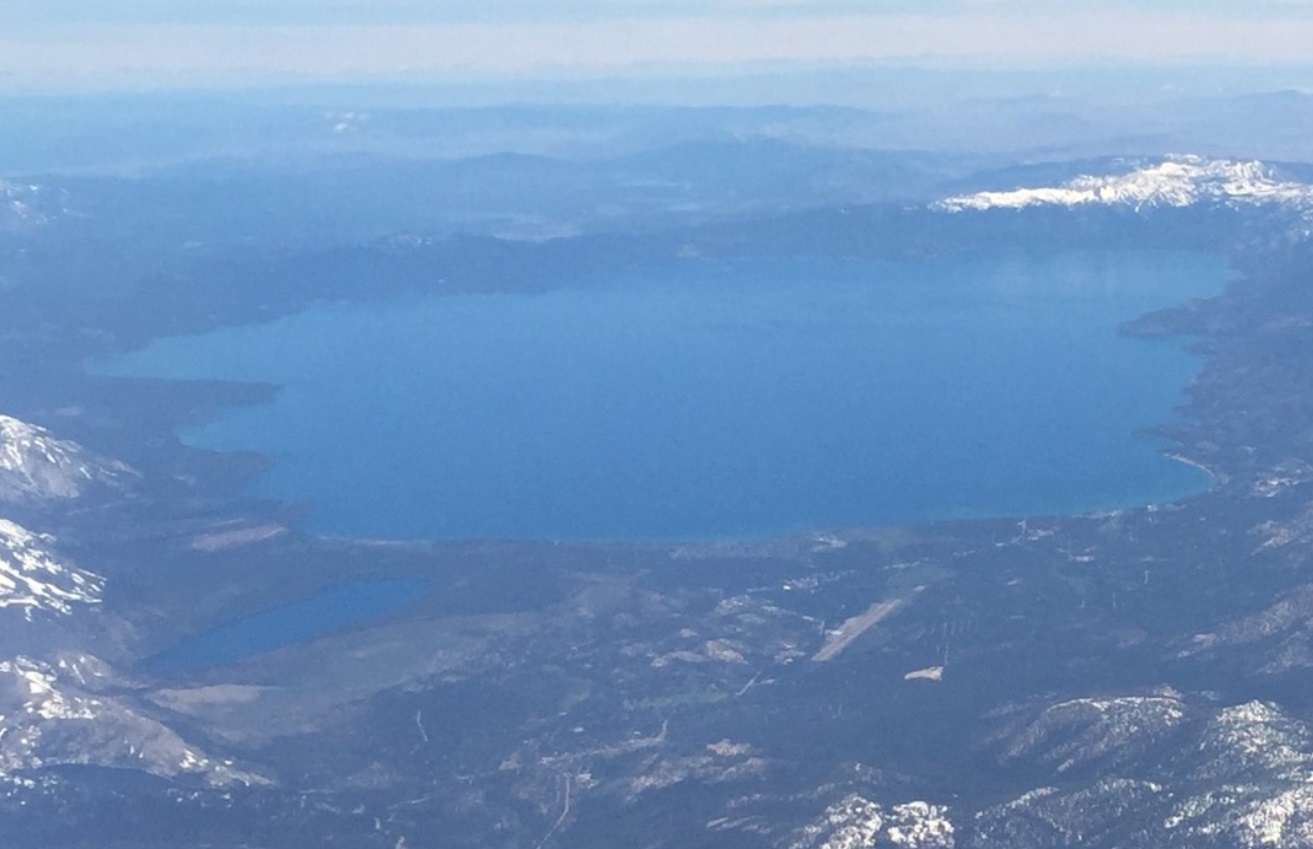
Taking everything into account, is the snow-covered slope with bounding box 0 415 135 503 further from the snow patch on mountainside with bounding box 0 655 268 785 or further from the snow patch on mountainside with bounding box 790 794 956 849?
the snow patch on mountainside with bounding box 790 794 956 849

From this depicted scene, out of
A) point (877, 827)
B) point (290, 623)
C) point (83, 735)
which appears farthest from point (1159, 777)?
point (290, 623)

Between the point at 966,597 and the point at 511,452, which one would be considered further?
the point at 511,452

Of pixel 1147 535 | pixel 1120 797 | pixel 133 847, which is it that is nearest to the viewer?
pixel 1120 797

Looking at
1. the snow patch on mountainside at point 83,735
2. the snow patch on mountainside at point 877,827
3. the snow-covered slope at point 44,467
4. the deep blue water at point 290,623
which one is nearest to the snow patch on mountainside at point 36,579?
the deep blue water at point 290,623

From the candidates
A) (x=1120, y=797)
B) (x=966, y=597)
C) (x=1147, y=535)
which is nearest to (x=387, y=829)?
(x=1120, y=797)

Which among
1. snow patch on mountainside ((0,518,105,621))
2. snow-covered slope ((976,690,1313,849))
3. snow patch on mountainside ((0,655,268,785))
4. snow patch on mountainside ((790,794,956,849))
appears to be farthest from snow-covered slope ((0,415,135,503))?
snow-covered slope ((976,690,1313,849))

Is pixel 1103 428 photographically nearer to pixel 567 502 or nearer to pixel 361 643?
pixel 567 502
